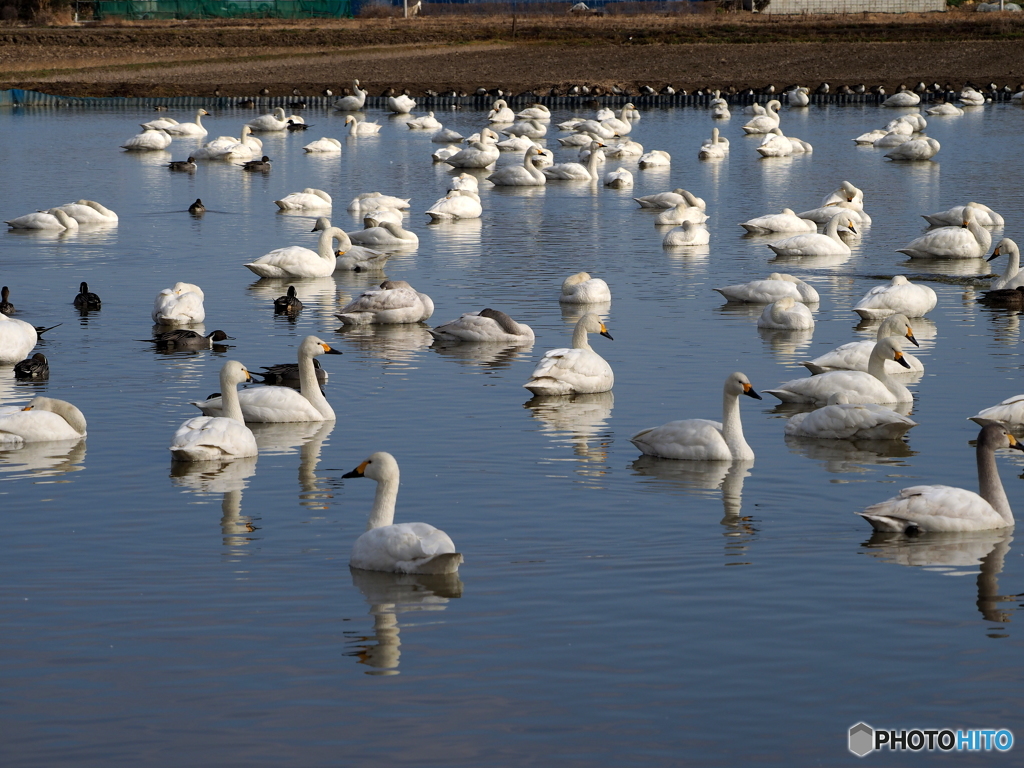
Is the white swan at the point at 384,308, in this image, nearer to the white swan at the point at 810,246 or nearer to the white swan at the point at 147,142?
the white swan at the point at 810,246

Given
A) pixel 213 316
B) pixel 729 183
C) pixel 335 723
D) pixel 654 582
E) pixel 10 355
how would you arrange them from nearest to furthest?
pixel 335 723 → pixel 654 582 → pixel 10 355 → pixel 213 316 → pixel 729 183

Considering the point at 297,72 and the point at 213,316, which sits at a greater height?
the point at 297,72

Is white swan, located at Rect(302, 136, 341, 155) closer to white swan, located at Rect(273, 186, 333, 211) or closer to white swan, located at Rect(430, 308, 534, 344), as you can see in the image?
white swan, located at Rect(273, 186, 333, 211)

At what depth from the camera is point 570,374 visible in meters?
14.7

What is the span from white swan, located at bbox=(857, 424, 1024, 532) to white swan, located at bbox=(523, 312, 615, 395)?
15.7ft

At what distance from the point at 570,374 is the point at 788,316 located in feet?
14.2

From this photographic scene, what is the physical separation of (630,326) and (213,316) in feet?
17.6

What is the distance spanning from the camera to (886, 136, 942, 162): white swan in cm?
3809

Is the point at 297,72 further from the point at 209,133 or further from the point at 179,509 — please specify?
the point at 179,509

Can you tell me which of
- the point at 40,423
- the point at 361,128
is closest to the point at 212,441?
the point at 40,423

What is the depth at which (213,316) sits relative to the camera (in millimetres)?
19406

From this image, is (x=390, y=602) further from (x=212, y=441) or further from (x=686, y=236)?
(x=686, y=236)

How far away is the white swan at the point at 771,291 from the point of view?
1955 cm

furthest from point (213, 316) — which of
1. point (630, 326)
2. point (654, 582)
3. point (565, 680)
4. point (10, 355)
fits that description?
point (565, 680)
